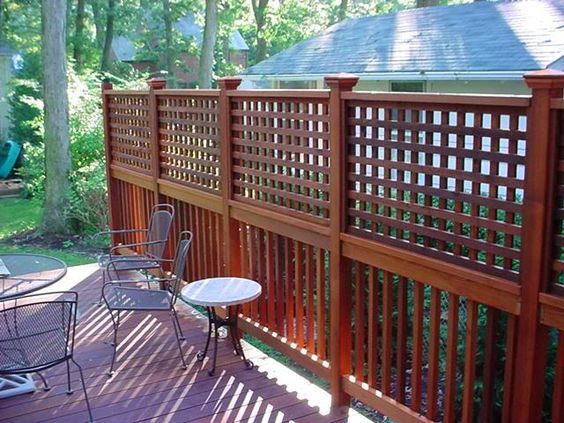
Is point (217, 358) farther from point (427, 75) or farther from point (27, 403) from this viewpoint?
point (427, 75)

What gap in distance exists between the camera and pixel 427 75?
33.3 ft

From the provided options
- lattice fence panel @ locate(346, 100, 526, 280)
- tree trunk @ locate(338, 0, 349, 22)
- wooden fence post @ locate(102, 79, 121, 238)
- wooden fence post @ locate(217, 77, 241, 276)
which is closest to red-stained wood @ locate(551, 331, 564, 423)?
lattice fence panel @ locate(346, 100, 526, 280)

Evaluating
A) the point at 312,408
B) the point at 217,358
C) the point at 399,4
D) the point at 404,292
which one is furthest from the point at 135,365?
the point at 399,4

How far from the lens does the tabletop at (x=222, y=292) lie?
3631 millimetres

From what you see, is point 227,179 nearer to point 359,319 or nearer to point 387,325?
point 359,319

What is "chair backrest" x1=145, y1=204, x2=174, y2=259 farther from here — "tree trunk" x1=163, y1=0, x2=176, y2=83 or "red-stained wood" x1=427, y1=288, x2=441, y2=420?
"tree trunk" x1=163, y1=0, x2=176, y2=83

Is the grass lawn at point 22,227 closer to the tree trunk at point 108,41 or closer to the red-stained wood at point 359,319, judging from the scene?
the red-stained wood at point 359,319

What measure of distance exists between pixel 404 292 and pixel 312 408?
882 mm

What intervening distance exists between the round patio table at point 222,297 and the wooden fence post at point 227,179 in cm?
29

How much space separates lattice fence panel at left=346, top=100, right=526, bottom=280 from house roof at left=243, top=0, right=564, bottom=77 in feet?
21.8

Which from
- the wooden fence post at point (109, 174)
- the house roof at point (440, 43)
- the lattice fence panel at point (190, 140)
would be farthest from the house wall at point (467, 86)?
the lattice fence panel at point (190, 140)

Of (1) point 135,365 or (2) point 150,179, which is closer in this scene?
(1) point 135,365

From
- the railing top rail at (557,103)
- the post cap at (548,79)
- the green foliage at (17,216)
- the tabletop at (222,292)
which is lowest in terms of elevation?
the green foliage at (17,216)

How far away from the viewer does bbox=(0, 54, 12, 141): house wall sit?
17094 mm
